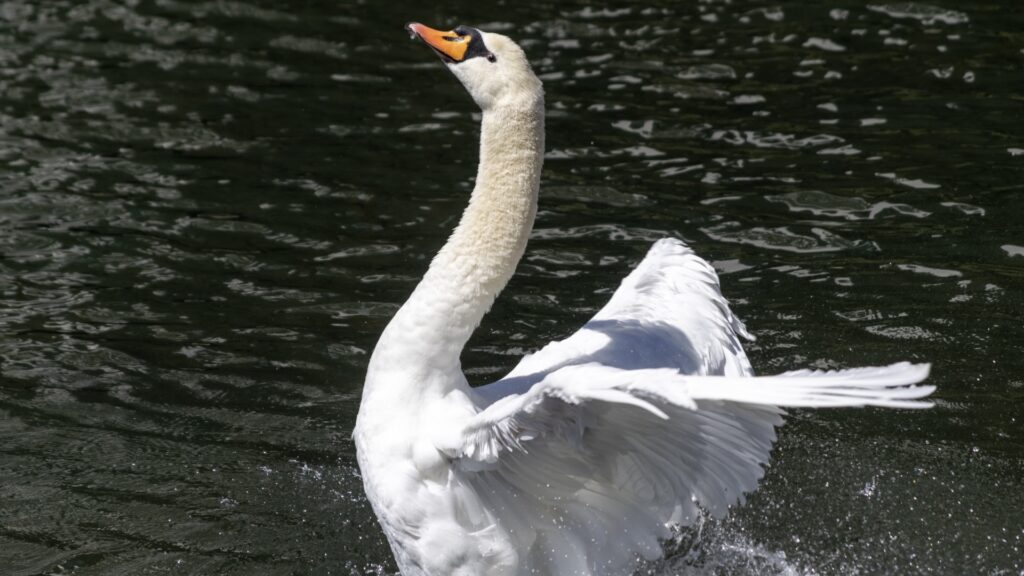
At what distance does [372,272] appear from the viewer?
32.6ft

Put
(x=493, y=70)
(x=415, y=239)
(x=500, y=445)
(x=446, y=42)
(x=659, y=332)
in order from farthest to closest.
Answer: (x=415, y=239) < (x=659, y=332) < (x=446, y=42) < (x=493, y=70) < (x=500, y=445)

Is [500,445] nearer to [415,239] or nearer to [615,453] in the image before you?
[615,453]

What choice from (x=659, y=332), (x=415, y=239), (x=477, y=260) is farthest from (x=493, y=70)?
(x=415, y=239)

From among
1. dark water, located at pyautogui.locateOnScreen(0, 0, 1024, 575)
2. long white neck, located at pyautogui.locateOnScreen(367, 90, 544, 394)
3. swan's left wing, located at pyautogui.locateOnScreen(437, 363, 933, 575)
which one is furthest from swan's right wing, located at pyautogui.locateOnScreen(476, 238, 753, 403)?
dark water, located at pyautogui.locateOnScreen(0, 0, 1024, 575)

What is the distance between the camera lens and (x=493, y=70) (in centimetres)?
587

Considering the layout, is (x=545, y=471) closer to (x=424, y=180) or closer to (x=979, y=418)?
(x=979, y=418)

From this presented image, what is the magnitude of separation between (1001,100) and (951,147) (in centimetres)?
111

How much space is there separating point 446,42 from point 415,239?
4.44 meters

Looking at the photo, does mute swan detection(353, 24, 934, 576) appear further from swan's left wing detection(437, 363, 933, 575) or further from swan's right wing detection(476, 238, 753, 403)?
swan's right wing detection(476, 238, 753, 403)

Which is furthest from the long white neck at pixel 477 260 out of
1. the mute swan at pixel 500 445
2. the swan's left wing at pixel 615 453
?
the swan's left wing at pixel 615 453

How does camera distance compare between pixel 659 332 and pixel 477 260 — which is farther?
pixel 659 332

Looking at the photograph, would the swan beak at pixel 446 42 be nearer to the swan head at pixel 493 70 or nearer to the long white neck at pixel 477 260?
the swan head at pixel 493 70

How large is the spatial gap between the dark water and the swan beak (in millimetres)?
2504

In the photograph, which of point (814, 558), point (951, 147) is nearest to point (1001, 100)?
point (951, 147)
